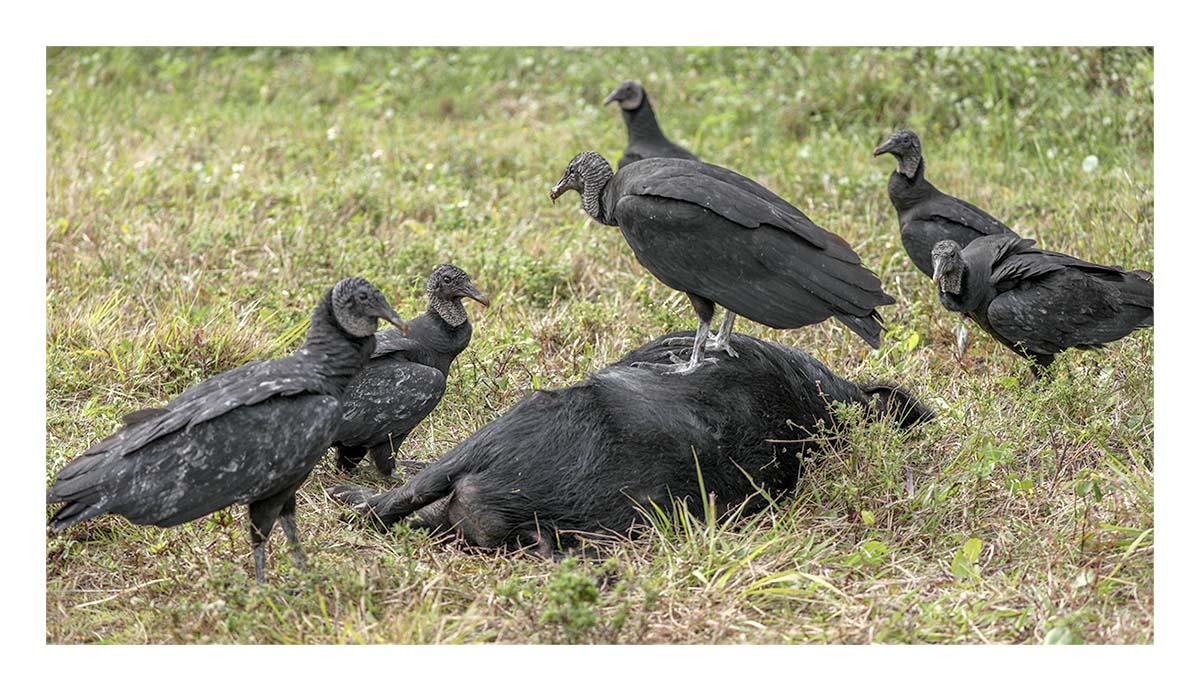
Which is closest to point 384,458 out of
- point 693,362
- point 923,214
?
point 693,362

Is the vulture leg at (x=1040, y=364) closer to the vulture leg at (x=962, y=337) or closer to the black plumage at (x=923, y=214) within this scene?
the vulture leg at (x=962, y=337)

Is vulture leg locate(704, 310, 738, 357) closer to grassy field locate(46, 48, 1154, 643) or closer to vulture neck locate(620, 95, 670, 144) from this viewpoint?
grassy field locate(46, 48, 1154, 643)

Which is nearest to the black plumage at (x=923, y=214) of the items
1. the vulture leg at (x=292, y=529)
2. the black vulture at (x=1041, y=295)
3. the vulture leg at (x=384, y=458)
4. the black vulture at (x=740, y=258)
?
the black vulture at (x=1041, y=295)

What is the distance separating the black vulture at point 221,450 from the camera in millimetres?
3283

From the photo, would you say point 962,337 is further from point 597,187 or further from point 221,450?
point 221,450

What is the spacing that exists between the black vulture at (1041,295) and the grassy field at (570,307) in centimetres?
20

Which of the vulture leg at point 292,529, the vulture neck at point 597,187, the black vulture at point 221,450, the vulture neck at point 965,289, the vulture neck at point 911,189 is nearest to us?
the black vulture at point 221,450

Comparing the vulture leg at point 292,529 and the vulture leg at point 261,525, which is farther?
the vulture leg at point 292,529

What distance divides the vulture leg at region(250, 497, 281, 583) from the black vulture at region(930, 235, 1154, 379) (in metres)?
2.60

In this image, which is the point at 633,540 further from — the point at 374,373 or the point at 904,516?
the point at 374,373

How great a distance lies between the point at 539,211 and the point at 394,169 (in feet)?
3.73

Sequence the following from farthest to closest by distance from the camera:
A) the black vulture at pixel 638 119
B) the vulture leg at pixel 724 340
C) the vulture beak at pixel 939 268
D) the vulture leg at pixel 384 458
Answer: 1. the black vulture at pixel 638 119
2. the vulture beak at pixel 939 268
3. the vulture leg at pixel 384 458
4. the vulture leg at pixel 724 340

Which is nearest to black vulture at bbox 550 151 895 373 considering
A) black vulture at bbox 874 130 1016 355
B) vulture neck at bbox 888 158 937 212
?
black vulture at bbox 874 130 1016 355

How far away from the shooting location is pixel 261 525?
351cm
